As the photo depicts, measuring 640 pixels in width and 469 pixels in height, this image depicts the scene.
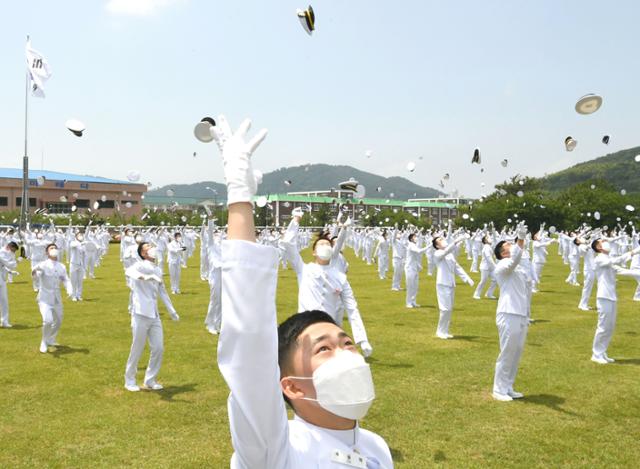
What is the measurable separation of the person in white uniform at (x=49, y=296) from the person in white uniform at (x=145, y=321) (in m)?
3.38

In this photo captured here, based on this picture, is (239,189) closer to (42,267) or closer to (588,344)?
(42,267)

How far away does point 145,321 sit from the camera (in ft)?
28.9

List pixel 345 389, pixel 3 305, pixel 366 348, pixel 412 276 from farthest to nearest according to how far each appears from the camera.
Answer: pixel 412 276 < pixel 3 305 < pixel 366 348 < pixel 345 389

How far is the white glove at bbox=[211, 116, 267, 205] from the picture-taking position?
1536 millimetres

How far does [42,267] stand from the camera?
463 inches

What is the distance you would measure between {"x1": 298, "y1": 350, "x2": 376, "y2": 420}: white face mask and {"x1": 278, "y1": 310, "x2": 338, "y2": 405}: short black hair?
18cm

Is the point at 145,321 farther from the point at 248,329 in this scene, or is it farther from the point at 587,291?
the point at 587,291

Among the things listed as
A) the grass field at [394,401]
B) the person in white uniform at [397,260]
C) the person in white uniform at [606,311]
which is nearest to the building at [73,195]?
the person in white uniform at [397,260]

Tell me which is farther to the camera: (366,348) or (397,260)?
(397,260)

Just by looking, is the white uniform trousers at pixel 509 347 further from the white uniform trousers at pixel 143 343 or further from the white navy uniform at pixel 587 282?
A: the white navy uniform at pixel 587 282

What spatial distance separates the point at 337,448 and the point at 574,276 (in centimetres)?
2659

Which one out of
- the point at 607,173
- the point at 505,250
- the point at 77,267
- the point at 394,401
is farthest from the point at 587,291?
the point at 607,173

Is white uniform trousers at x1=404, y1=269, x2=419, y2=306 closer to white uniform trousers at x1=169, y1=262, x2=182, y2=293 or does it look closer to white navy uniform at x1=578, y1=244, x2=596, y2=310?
white navy uniform at x1=578, y1=244, x2=596, y2=310

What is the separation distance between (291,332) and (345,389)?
33cm
